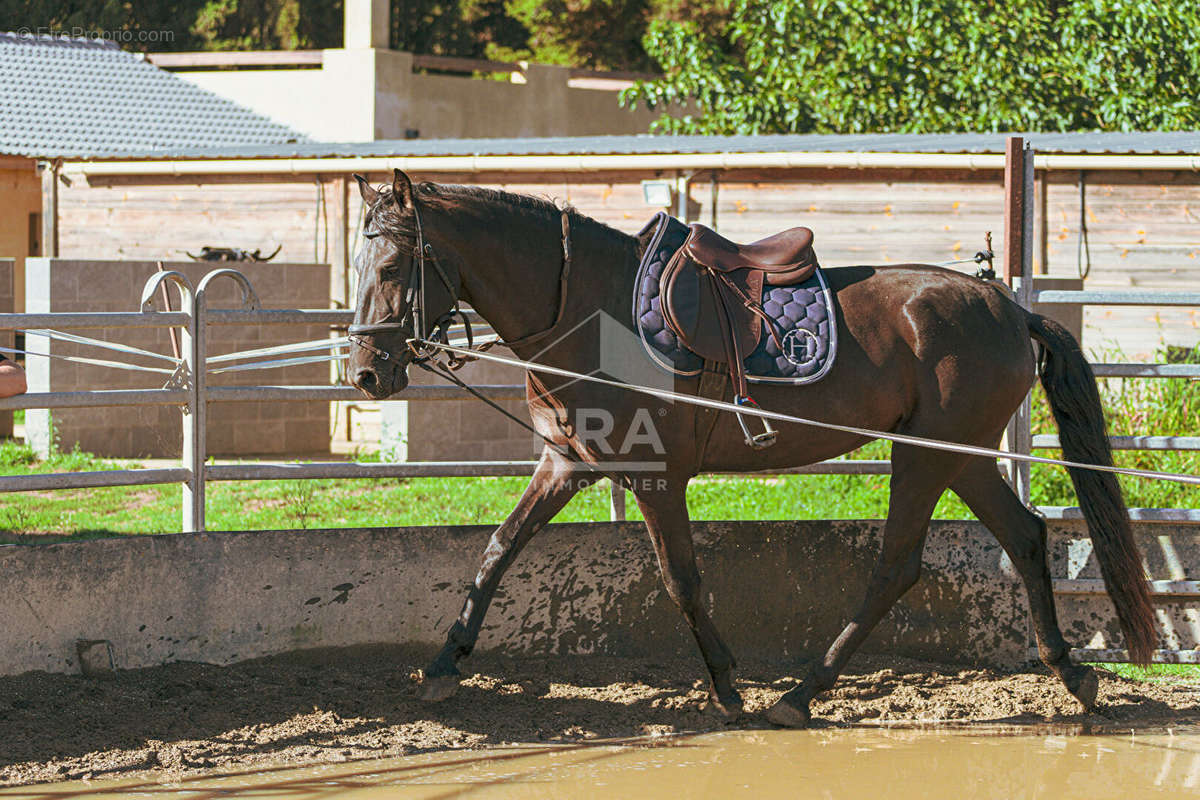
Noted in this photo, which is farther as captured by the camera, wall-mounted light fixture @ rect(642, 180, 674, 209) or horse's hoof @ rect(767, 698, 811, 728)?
wall-mounted light fixture @ rect(642, 180, 674, 209)

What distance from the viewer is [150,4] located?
106 feet

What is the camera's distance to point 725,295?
18.3 ft

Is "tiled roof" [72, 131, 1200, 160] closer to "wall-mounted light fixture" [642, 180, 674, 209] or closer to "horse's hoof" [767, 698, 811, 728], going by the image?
"wall-mounted light fixture" [642, 180, 674, 209]

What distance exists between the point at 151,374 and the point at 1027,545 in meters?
9.74

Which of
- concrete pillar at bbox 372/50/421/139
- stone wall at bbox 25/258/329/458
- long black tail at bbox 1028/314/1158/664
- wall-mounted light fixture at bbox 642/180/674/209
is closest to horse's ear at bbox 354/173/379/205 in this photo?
long black tail at bbox 1028/314/1158/664

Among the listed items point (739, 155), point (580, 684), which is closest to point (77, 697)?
point (580, 684)

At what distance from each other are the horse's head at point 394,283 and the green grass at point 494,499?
3832 mm

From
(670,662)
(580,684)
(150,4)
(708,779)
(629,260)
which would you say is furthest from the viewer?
(150,4)

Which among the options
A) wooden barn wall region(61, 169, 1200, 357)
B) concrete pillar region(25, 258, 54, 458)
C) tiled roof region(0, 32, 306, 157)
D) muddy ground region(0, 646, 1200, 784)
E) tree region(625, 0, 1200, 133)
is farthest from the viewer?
tiled roof region(0, 32, 306, 157)

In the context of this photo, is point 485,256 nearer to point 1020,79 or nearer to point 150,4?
point 1020,79

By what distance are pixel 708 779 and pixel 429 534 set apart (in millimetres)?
1774

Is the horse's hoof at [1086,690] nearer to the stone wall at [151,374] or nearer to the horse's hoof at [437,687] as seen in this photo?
the horse's hoof at [437,687]

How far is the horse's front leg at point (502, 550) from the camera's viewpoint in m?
5.65

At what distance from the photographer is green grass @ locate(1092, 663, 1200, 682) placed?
659cm
